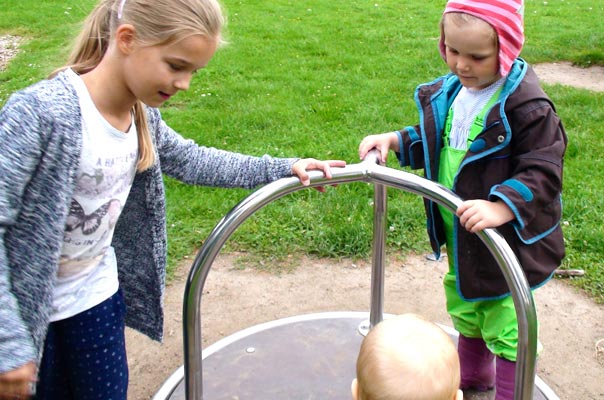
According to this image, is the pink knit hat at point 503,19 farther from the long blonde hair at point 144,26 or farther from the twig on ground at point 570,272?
the twig on ground at point 570,272

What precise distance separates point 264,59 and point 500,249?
5.24m

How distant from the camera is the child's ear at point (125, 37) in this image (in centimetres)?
154

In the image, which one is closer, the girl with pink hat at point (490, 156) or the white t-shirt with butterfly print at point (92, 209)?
the white t-shirt with butterfly print at point (92, 209)

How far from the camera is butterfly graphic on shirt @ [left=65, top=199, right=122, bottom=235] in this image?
1577mm

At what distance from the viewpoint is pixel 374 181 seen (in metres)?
1.79

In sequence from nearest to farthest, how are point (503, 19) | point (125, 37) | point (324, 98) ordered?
point (125, 37) → point (503, 19) → point (324, 98)

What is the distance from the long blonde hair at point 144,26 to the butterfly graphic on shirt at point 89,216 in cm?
12

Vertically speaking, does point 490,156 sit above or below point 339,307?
above

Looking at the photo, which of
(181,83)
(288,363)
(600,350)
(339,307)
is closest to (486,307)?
(288,363)

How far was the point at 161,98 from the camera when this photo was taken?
1600 mm

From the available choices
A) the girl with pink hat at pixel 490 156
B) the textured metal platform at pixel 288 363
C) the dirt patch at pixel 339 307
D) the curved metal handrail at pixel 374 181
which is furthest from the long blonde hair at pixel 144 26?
the dirt patch at pixel 339 307

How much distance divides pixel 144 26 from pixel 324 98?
3950 millimetres

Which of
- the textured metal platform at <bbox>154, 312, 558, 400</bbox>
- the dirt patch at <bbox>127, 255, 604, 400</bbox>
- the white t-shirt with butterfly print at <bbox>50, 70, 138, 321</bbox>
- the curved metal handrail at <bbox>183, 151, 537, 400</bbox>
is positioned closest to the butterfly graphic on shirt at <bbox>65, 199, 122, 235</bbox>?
the white t-shirt with butterfly print at <bbox>50, 70, 138, 321</bbox>

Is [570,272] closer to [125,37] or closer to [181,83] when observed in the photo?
[181,83]
